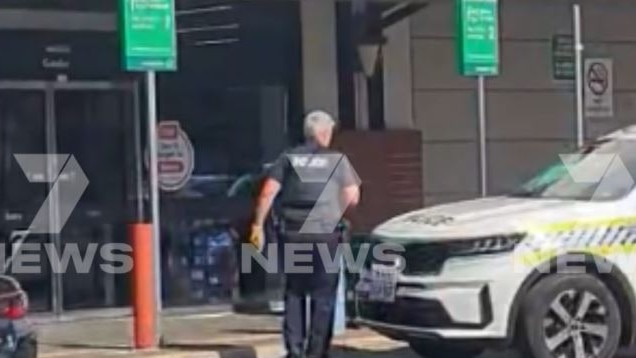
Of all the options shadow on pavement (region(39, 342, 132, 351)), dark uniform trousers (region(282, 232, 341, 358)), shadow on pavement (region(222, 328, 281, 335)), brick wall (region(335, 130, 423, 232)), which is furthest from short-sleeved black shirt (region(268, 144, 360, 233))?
brick wall (region(335, 130, 423, 232))

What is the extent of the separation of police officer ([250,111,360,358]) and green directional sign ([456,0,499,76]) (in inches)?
96.9

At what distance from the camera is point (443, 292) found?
→ 9.49 m

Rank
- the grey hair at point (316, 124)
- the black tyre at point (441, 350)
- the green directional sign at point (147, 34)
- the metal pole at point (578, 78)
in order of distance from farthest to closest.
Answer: the metal pole at point (578, 78) → the green directional sign at point (147, 34) → the grey hair at point (316, 124) → the black tyre at point (441, 350)

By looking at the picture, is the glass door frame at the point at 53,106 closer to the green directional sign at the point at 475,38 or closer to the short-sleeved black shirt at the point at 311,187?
the green directional sign at the point at 475,38

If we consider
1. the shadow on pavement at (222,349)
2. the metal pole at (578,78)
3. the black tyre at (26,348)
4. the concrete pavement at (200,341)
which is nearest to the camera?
the black tyre at (26,348)

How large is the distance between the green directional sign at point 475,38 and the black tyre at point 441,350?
2893 mm

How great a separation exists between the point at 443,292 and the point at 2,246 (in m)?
5.54

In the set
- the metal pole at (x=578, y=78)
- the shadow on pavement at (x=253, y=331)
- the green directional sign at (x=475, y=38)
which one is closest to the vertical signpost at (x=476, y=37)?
the green directional sign at (x=475, y=38)

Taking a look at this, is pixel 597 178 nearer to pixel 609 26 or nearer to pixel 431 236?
pixel 431 236

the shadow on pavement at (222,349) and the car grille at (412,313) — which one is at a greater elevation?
the car grille at (412,313)

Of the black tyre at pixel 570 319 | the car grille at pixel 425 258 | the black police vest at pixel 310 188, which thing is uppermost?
the black police vest at pixel 310 188

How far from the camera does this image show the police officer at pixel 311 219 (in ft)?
33.4

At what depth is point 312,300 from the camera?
10.3 metres

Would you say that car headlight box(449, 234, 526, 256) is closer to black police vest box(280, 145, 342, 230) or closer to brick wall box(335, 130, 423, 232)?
black police vest box(280, 145, 342, 230)
